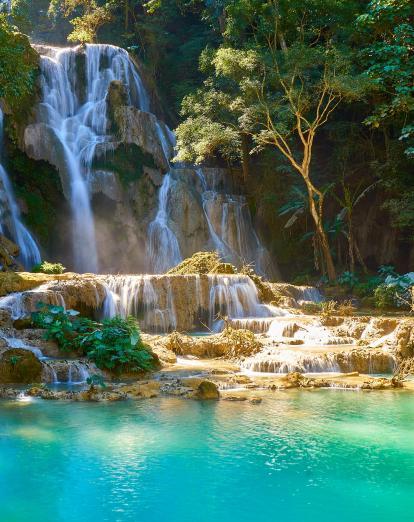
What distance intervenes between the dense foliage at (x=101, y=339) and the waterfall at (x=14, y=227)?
7.92 meters

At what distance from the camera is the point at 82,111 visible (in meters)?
24.2

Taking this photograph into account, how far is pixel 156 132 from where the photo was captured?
24.4 metres

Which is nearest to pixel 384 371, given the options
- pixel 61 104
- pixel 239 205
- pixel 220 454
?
pixel 220 454

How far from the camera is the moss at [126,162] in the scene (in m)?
22.6

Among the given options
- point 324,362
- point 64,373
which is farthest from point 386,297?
point 64,373

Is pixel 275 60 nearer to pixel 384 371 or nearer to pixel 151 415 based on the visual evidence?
pixel 384 371

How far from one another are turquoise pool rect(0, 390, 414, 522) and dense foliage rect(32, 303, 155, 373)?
6.40ft

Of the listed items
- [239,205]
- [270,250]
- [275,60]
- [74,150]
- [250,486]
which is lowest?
[250,486]

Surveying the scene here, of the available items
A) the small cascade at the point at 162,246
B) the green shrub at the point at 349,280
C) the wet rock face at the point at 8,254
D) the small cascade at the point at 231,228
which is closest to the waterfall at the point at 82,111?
the small cascade at the point at 162,246

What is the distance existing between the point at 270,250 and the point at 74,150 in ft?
28.9

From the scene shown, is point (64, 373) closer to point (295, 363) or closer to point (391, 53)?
point (295, 363)

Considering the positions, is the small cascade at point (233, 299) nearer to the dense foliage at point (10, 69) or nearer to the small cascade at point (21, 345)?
the small cascade at point (21, 345)

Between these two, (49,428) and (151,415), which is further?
(151,415)

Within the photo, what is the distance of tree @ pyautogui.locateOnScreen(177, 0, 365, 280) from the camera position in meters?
18.8
